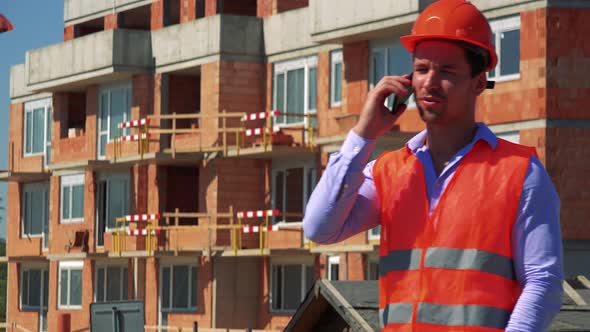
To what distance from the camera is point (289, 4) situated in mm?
47219

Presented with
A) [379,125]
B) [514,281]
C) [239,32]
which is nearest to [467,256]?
[514,281]

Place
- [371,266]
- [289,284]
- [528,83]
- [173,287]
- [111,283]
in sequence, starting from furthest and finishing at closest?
1. [111,283]
2. [173,287]
3. [289,284]
4. [371,266]
5. [528,83]

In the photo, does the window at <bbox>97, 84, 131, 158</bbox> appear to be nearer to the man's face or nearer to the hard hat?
the hard hat

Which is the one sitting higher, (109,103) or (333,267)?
(109,103)

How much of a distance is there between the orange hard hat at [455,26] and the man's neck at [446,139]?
8.7 inches

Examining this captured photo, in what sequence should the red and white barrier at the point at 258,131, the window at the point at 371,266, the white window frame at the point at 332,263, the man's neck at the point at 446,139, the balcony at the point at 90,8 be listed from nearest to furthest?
the man's neck at the point at 446,139, the window at the point at 371,266, the white window frame at the point at 332,263, the red and white barrier at the point at 258,131, the balcony at the point at 90,8

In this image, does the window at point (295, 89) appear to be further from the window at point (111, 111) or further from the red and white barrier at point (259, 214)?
the window at point (111, 111)

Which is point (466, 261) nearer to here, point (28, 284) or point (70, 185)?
point (70, 185)

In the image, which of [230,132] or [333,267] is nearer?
[333,267]

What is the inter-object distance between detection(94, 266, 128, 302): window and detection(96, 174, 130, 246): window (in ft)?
3.05

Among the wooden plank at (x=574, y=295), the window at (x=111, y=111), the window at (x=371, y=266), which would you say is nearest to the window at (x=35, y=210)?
the window at (x=111, y=111)

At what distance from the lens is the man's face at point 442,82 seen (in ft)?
17.1

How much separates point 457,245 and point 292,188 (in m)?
40.6

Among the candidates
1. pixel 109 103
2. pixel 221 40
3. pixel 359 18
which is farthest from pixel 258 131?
pixel 109 103
